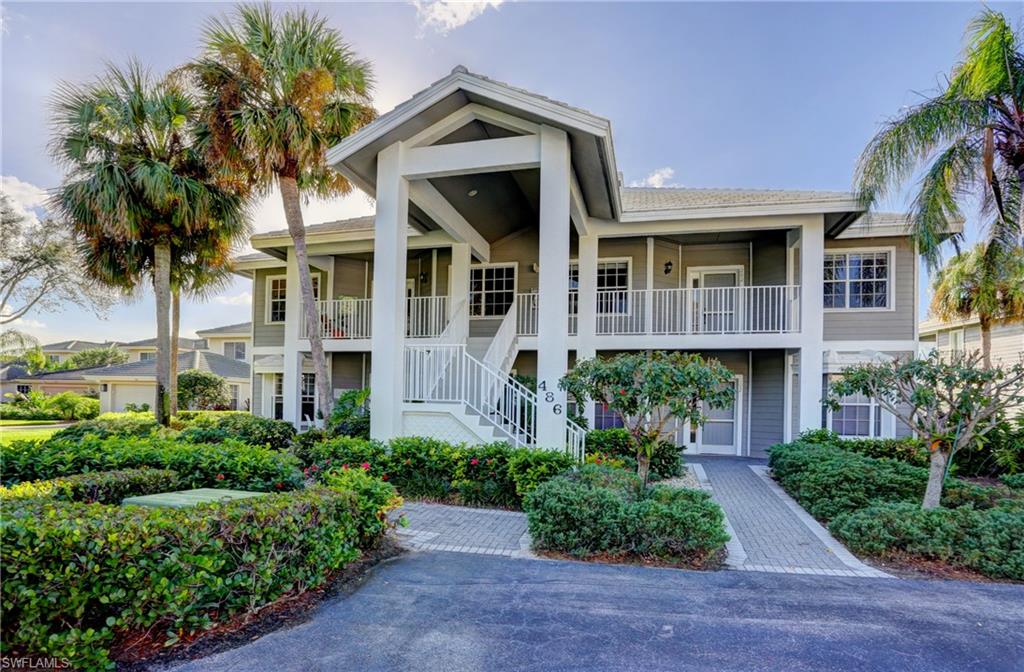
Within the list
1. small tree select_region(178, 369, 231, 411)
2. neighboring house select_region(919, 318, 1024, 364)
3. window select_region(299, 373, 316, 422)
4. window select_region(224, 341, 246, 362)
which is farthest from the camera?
window select_region(224, 341, 246, 362)

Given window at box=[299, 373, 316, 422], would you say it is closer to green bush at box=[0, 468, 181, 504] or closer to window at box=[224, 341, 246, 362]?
green bush at box=[0, 468, 181, 504]

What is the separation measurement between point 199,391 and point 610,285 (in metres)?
17.6

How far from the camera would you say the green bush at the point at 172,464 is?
6.43 meters

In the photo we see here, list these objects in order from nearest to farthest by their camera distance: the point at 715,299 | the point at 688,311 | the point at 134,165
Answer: the point at 134,165 → the point at 688,311 → the point at 715,299

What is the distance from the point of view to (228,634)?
354 centimetres

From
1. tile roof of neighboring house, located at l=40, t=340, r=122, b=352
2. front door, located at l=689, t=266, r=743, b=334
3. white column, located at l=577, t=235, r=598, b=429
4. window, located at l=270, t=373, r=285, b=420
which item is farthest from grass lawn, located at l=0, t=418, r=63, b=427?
tile roof of neighboring house, located at l=40, t=340, r=122, b=352

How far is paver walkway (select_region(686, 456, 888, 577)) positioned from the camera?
5.33 meters

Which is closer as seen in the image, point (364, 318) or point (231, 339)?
point (364, 318)

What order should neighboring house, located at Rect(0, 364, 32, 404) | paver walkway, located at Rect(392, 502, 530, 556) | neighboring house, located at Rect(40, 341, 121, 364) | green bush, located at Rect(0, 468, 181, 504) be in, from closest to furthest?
1. green bush, located at Rect(0, 468, 181, 504)
2. paver walkway, located at Rect(392, 502, 530, 556)
3. neighboring house, located at Rect(0, 364, 32, 404)
4. neighboring house, located at Rect(40, 341, 121, 364)

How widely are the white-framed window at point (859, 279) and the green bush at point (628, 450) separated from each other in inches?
227

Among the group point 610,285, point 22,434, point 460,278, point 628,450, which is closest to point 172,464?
point 460,278

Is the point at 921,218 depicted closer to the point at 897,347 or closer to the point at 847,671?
the point at 897,347

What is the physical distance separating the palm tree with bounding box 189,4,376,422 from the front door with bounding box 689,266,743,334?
886 cm

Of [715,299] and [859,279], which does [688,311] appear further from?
[859,279]
